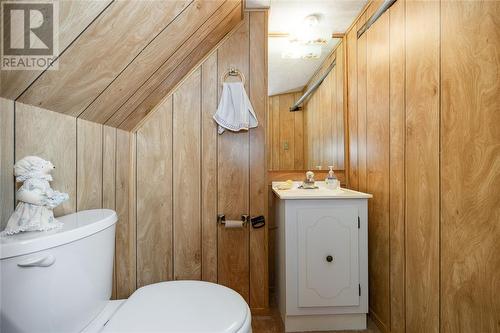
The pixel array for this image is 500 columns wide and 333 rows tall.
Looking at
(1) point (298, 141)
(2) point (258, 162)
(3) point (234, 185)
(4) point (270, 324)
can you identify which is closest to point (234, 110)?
(2) point (258, 162)

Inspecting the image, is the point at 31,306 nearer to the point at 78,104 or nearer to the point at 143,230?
the point at 78,104

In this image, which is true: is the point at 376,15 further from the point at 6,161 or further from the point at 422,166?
the point at 6,161

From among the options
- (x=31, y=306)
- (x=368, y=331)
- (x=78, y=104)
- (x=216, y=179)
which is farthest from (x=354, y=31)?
(x=31, y=306)

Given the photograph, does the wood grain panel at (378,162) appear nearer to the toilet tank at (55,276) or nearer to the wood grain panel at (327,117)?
the wood grain panel at (327,117)

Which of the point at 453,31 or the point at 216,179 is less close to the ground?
the point at 453,31

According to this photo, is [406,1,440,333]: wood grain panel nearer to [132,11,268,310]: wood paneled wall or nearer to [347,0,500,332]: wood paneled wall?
[347,0,500,332]: wood paneled wall

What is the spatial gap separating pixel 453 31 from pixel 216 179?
1.27 meters

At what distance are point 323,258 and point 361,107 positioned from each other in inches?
39.3

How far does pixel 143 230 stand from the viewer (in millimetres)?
1444

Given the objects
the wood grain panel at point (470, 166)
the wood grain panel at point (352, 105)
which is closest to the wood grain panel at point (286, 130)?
the wood grain panel at point (352, 105)

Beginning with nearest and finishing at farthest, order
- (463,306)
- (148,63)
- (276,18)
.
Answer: (463,306) < (148,63) < (276,18)

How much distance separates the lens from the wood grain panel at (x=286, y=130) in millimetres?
1739

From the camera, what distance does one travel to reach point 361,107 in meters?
1.58

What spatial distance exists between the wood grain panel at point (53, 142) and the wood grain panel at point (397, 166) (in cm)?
148
